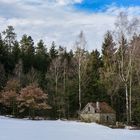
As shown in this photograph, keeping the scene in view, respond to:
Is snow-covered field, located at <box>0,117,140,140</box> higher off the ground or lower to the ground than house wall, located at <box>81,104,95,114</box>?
lower

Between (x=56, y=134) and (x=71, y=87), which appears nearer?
(x=56, y=134)

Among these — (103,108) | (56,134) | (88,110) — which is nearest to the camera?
(56,134)

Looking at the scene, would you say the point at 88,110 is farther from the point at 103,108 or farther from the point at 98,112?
the point at 103,108

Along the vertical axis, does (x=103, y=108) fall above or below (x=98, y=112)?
above

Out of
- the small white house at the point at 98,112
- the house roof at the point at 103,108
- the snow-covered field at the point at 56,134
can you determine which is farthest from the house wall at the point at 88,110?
the snow-covered field at the point at 56,134

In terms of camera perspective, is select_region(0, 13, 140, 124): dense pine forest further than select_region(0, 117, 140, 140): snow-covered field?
Yes

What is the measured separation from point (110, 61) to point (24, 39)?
119 ft

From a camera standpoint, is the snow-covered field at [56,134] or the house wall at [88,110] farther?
the house wall at [88,110]

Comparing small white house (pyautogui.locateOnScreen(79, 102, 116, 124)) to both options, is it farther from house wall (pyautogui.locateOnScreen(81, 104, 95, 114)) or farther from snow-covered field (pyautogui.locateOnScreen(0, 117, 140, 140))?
snow-covered field (pyautogui.locateOnScreen(0, 117, 140, 140))

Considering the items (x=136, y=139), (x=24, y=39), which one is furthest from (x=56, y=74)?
(x=136, y=139)

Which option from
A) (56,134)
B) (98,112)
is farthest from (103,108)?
(56,134)

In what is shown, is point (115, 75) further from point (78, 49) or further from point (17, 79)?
point (17, 79)

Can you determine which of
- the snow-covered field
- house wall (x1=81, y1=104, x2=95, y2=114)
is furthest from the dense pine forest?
the snow-covered field

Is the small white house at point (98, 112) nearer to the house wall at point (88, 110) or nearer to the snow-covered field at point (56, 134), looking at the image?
the house wall at point (88, 110)
